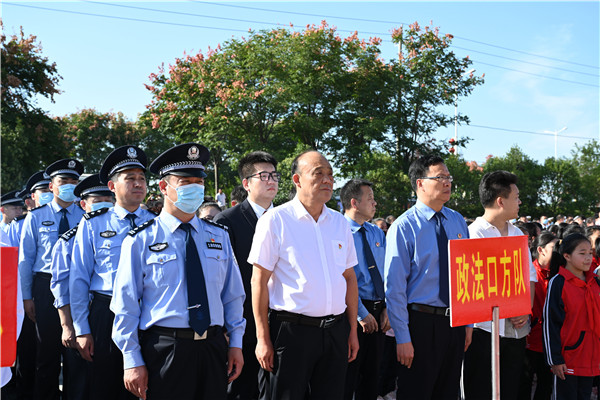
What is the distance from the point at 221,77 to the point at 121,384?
1723 centimetres

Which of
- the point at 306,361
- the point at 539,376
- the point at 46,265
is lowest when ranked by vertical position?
the point at 539,376

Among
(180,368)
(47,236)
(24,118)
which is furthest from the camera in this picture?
(24,118)

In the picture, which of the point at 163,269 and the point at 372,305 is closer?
the point at 163,269

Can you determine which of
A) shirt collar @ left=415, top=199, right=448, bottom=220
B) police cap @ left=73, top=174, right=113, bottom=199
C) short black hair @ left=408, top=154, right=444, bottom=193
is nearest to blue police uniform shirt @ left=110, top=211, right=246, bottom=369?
shirt collar @ left=415, top=199, right=448, bottom=220

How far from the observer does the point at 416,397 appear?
3.65m

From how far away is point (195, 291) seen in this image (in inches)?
114

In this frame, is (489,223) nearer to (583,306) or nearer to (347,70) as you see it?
(583,306)

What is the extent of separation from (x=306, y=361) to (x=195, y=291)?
0.77 m

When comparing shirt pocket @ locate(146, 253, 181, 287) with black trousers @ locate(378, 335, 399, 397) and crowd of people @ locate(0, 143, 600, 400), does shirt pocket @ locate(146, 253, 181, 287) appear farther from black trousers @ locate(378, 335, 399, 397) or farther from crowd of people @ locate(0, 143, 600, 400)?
black trousers @ locate(378, 335, 399, 397)

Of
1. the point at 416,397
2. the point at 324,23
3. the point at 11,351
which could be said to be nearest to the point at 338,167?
the point at 324,23

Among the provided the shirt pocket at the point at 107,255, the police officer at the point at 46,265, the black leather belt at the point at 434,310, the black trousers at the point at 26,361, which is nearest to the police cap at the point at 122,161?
the shirt pocket at the point at 107,255

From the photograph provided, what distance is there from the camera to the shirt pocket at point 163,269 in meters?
2.90

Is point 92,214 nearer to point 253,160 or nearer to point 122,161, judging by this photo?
point 122,161

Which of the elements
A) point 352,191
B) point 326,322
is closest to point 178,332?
point 326,322
